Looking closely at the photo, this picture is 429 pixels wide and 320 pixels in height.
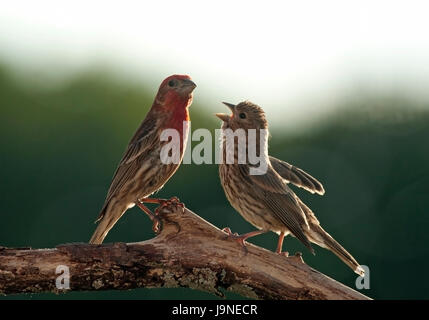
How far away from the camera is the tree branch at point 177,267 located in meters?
7.18

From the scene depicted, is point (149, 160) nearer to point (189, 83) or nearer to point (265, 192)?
point (189, 83)

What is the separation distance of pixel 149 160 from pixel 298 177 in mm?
1726

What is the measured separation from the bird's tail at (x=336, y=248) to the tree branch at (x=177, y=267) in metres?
1.19

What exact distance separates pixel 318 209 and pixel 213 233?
4183 mm

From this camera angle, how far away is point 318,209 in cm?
1142

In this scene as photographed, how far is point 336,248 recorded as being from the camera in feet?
28.3

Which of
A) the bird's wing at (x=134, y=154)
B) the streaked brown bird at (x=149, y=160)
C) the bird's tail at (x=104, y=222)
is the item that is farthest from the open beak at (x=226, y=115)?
the bird's tail at (x=104, y=222)

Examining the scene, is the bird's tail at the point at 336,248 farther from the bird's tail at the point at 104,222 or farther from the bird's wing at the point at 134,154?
the bird's tail at the point at 104,222

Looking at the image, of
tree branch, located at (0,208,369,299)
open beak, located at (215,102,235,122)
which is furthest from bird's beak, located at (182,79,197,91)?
tree branch, located at (0,208,369,299)

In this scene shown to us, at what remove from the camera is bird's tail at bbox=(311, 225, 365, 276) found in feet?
28.2

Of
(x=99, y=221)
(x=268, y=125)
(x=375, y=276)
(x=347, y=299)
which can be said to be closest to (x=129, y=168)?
(x=99, y=221)

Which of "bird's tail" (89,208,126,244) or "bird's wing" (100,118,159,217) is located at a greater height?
"bird's wing" (100,118,159,217)

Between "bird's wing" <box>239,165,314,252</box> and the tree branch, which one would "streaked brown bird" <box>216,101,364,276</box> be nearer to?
"bird's wing" <box>239,165,314,252</box>

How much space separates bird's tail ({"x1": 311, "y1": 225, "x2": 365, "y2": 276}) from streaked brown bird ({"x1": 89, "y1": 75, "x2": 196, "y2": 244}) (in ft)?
5.77
